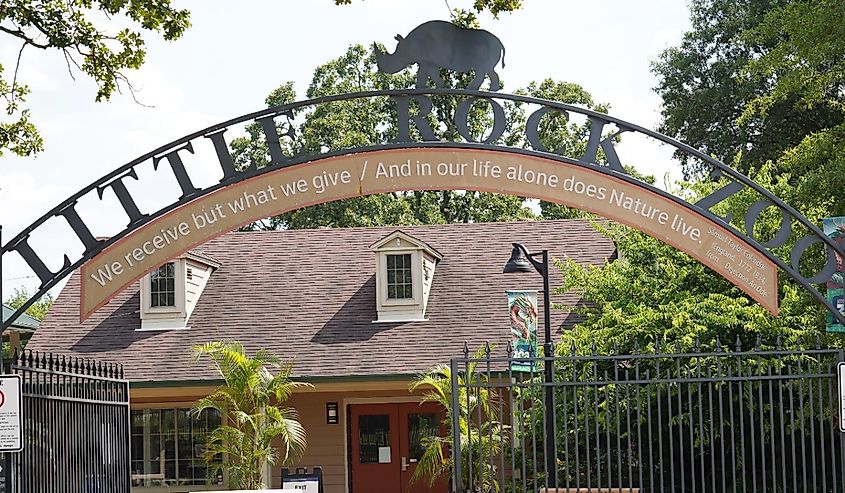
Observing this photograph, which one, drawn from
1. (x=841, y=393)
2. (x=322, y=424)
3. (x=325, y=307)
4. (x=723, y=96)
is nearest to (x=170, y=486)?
(x=322, y=424)

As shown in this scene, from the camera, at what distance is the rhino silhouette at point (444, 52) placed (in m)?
10.7

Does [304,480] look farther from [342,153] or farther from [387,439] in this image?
[342,153]

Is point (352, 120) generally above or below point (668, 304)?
above

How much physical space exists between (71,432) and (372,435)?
543 inches

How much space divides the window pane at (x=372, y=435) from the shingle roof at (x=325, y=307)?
1.94 m

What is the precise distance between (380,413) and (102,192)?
14408 millimetres

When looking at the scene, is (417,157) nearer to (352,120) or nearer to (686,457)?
(686,457)

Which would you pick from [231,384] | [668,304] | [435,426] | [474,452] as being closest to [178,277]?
[231,384]

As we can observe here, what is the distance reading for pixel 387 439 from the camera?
2448 cm

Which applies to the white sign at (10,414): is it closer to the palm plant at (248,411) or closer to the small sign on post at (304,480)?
the palm plant at (248,411)

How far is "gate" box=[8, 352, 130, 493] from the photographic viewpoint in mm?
10234

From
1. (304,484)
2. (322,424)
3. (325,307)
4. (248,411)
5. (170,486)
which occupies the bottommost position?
(170,486)

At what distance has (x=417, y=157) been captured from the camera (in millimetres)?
10922

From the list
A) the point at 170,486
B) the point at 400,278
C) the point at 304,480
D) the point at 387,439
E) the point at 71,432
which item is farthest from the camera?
the point at 387,439
